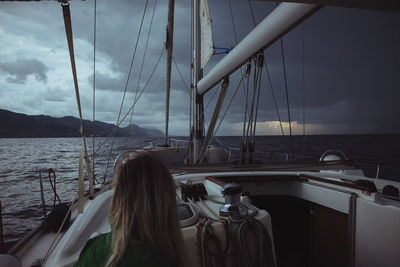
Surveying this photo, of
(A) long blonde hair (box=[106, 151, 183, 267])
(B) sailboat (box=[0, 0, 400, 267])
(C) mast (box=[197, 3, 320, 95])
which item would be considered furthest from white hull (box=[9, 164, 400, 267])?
(C) mast (box=[197, 3, 320, 95])

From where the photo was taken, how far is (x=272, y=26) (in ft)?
8.25

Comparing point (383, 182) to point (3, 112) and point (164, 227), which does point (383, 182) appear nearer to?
point (164, 227)

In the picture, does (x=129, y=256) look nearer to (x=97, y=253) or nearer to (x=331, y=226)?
(x=97, y=253)

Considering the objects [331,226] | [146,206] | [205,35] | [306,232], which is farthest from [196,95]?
[146,206]

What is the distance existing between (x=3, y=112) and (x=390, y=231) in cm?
15969

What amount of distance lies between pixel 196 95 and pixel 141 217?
5.47 meters

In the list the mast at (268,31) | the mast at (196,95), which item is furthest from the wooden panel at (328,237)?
the mast at (196,95)

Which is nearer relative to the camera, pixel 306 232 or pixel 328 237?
pixel 328 237

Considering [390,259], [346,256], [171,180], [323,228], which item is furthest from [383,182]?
[171,180]

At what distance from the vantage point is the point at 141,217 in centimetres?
91

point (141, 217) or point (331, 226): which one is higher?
point (141, 217)

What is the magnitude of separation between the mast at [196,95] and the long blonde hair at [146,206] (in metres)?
5.35

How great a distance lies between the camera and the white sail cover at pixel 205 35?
6.76 m

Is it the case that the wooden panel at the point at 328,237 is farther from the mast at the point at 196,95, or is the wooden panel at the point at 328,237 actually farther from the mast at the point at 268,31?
the mast at the point at 196,95
